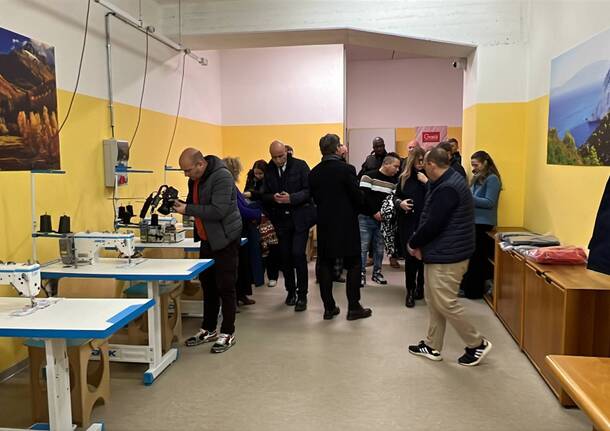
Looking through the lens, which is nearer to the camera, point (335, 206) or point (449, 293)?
point (449, 293)

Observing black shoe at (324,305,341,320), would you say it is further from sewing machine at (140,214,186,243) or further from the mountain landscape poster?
the mountain landscape poster

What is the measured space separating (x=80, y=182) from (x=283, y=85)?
4464 millimetres

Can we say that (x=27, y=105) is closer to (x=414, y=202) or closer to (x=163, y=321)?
(x=163, y=321)

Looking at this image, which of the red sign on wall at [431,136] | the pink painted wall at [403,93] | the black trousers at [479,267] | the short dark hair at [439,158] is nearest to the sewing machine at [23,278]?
the short dark hair at [439,158]

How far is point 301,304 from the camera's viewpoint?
4.87 m

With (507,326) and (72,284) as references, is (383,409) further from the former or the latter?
(72,284)

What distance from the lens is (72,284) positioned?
316cm

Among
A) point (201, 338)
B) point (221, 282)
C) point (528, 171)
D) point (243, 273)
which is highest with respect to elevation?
point (528, 171)

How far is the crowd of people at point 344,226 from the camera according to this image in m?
3.42

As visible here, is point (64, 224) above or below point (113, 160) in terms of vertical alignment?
below

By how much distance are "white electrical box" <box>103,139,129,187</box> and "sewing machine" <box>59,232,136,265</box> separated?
1156 millimetres

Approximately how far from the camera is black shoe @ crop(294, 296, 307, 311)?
484cm

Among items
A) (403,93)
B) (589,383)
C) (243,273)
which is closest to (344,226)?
(243,273)

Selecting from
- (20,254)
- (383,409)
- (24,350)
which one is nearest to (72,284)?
(20,254)
